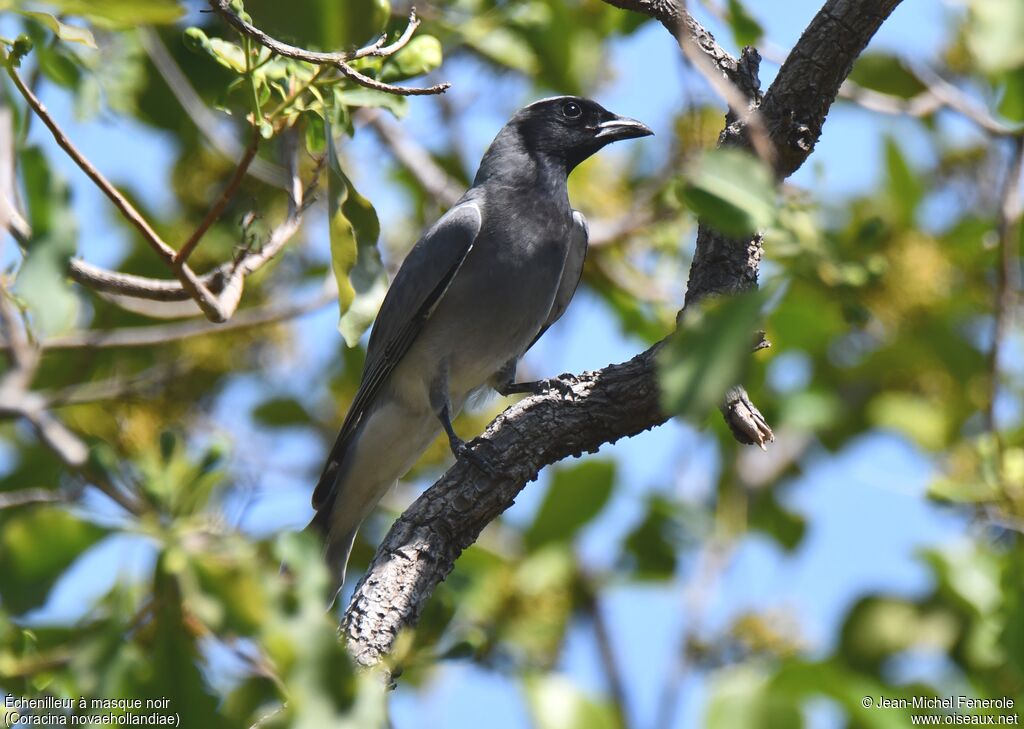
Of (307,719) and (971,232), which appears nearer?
(307,719)

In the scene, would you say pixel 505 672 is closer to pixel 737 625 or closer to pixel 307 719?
pixel 737 625

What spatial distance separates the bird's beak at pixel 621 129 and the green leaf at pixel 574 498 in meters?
1.62

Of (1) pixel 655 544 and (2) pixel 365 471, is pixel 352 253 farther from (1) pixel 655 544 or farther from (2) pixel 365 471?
(1) pixel 655 544

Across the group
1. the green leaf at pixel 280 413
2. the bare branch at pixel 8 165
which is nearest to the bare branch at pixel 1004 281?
the bare branch at pixel 8 165

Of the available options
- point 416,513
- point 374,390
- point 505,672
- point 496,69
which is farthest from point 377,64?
point 496,69

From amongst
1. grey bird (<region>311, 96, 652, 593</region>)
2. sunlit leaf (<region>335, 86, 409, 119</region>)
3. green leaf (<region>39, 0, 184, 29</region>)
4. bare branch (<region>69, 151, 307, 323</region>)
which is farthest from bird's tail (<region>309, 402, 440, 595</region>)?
green leaf (<region>39, 0, 184, 29</region>)

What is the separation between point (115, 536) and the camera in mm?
2096

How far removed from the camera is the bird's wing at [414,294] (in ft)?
16.9

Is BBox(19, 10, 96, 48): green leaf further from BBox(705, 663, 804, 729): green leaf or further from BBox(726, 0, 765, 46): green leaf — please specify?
BBox(705, 663, 804, 729): green leaf

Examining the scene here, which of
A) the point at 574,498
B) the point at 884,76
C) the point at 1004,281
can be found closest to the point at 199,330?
the point at 574,498

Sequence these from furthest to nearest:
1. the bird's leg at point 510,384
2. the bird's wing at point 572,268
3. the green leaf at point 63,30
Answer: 1. the bird's wing at point 572,268
2. the bird's leg at point 510,384
3. the green leaf at point 63,30

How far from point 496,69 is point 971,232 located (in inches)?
114

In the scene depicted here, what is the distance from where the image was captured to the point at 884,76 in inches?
250

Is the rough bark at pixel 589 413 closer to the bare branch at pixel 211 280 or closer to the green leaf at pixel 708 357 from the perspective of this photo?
the bare branch at pixel 211 280
